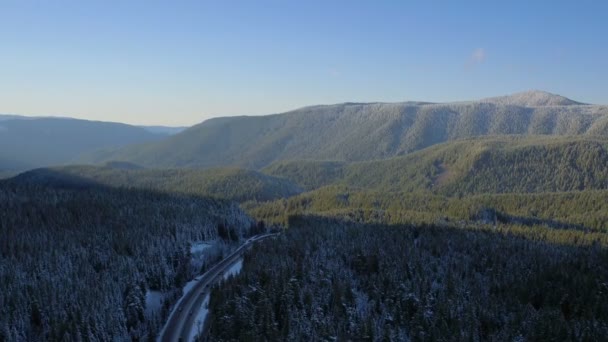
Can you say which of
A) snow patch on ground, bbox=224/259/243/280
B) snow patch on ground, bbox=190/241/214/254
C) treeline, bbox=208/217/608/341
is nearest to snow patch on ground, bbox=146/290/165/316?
treeline, bbox=208/217/608/341

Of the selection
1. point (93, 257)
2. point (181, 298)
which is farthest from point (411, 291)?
point (93, 257)

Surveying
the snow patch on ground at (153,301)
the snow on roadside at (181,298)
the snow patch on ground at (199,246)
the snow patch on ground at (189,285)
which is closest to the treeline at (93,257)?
the snow on roadside at (181,298)

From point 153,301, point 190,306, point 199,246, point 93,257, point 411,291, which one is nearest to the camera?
point 411,291

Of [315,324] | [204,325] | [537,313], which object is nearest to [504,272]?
[537,313]

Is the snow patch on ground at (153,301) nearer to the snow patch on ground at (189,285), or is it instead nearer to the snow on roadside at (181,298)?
the snow on roadside at (181,298)

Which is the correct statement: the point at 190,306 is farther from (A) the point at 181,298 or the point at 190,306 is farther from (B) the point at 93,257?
(B) the point at 93,257

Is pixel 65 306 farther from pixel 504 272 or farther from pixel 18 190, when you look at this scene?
pixel 18 190
